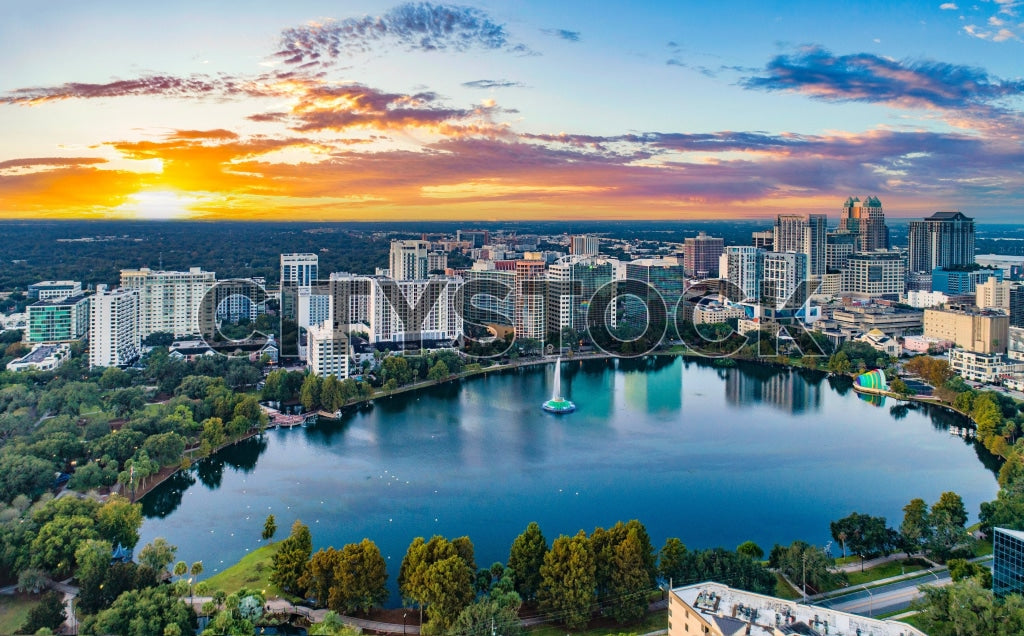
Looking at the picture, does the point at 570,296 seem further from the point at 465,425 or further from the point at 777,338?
the point at 465,425

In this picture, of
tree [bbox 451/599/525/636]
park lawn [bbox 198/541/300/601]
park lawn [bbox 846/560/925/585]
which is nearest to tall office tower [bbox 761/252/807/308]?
park lawn [bbox 846/560/925/585]

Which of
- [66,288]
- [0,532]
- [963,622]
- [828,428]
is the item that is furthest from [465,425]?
[66,288]

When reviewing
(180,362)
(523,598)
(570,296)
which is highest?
(570,296)

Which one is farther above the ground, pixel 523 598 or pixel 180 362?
pixel 180 362

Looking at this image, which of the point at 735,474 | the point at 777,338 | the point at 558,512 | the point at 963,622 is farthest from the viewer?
the point at 777,338

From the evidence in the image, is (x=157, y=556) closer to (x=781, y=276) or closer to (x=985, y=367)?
(x=985, y=367)

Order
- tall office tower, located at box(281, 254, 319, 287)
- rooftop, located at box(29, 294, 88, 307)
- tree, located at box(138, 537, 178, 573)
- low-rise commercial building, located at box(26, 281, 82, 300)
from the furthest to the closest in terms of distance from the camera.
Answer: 1. tall office tower, located at box(281, 254, 319, 287)
2. low-rise commercial building, located at box(26, 281, 82, 300)
3. rooftop, located at box(29, 294, 88, 307)
4. tree, located at box(138, 537, 178, 573)

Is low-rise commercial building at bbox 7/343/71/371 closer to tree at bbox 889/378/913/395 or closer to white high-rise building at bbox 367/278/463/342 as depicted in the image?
white high-rise building at bbox 367/278/463/342
